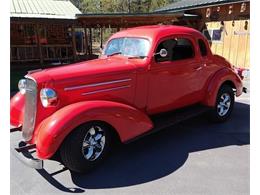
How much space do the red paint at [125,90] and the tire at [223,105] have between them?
0.70 ft

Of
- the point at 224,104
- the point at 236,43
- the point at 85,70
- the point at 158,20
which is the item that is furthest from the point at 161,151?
the point at 158,20

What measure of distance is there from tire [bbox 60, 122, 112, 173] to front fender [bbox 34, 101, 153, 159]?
129 mm

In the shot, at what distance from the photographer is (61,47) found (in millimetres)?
18375

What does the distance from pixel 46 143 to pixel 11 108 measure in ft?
4.52

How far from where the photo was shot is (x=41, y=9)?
14570 millimetres

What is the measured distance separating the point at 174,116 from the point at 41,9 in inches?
459

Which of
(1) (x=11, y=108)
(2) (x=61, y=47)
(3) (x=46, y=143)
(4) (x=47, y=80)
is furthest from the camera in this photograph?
(2) (x=61, y=47)

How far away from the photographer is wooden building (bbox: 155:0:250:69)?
11.4m

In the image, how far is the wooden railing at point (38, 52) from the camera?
16.8 meters

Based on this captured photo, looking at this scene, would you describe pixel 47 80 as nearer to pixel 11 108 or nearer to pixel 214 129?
pixel 11 108

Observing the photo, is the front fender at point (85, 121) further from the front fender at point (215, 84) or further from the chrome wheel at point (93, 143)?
the front fender at point (215, 84)

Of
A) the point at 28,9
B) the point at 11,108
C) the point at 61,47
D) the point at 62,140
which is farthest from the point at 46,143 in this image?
the point at 61,47

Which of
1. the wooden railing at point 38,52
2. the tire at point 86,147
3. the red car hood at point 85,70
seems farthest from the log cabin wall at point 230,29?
the tire at point 86,147

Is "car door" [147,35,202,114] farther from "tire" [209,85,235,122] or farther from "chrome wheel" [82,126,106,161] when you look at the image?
"chrome wheel" [82,126,106,161]
